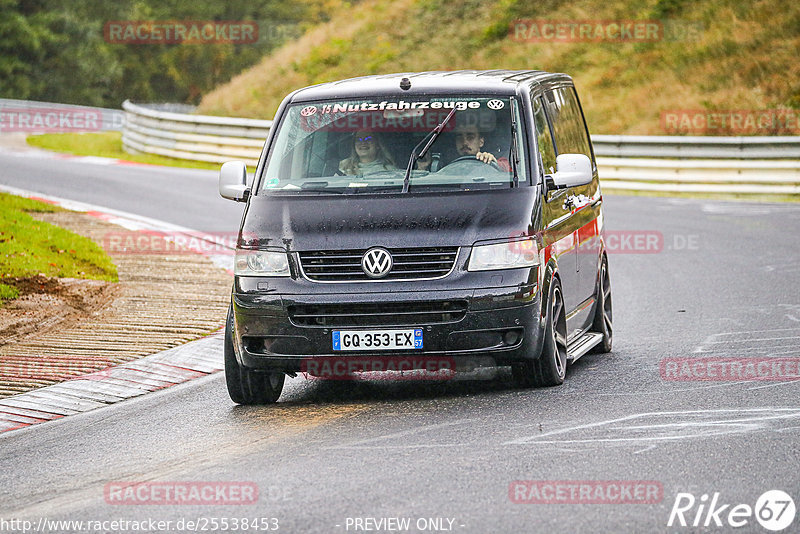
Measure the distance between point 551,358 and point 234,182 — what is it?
8.09ft

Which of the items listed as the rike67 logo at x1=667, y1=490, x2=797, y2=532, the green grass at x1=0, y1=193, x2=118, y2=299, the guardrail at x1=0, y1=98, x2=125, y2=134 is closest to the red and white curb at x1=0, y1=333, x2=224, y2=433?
the green grass at x1=0, y1=193, x2=118, y2=299

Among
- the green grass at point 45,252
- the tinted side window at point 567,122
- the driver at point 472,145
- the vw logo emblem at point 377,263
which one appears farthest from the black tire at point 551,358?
the green grass at point 45,252

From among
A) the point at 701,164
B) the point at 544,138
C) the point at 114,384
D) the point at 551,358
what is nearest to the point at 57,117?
the point at 701,164

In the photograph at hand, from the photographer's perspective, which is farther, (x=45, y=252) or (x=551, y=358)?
(x=45, y=252)

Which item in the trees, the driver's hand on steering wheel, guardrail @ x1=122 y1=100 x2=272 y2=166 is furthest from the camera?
the trees

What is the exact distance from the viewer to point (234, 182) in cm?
924

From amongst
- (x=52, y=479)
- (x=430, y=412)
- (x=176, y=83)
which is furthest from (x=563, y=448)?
(x=176, y=83)

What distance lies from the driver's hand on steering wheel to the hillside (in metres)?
21.5

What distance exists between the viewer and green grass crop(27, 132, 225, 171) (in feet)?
104

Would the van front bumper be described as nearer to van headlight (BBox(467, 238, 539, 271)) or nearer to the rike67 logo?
van headlight (BBox(467, 238, 539, 271))

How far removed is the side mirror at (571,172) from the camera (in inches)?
351

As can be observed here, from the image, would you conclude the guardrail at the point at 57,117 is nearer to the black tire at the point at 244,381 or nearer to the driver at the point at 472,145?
the driver at the point at 472,145

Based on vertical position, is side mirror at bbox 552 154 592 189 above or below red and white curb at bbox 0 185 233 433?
above

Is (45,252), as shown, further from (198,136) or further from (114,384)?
(198,136)
